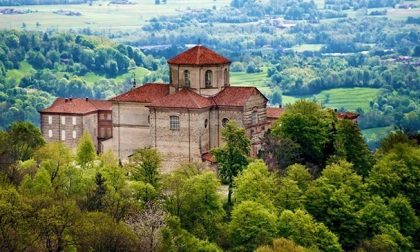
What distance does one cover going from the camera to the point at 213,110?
313 feet

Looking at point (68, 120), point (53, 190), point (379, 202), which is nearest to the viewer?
point (53, 190)

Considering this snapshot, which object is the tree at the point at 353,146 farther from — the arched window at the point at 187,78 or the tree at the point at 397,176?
the arched window at the point at 187,78

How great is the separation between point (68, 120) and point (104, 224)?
125 feet

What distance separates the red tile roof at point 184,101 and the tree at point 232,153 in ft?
15.2

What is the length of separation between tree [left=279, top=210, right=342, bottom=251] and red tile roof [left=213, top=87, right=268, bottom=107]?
571 inches

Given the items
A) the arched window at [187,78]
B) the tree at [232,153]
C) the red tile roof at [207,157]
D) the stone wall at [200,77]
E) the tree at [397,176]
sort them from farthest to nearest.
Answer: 1. the arched window at [187,78]
2. the stone wall at [200,77]
3. the red tile roof at [207,157]
4. the tree at [232,153]
5. the tree at [397,176]

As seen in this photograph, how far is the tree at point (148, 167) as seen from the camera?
8744cm

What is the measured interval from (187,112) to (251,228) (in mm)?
15819

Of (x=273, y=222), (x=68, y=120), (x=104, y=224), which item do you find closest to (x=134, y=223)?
(x=104, y=224)

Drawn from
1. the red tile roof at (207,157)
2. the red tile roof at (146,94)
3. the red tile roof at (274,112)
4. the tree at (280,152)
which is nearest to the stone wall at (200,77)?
the red tile roof at (146,94)

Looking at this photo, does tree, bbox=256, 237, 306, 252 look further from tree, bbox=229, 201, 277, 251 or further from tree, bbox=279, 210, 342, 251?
tree, bbox=279, 210, 342, 251

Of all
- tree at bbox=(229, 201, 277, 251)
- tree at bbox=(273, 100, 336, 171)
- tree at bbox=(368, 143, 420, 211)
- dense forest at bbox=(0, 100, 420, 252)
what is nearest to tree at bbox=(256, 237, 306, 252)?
dense forest at bbox=(0, 100, 420, 252)

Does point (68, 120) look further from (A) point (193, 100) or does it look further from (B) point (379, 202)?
(B) point (379, 202)

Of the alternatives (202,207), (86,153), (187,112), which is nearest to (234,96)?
(187,112)
